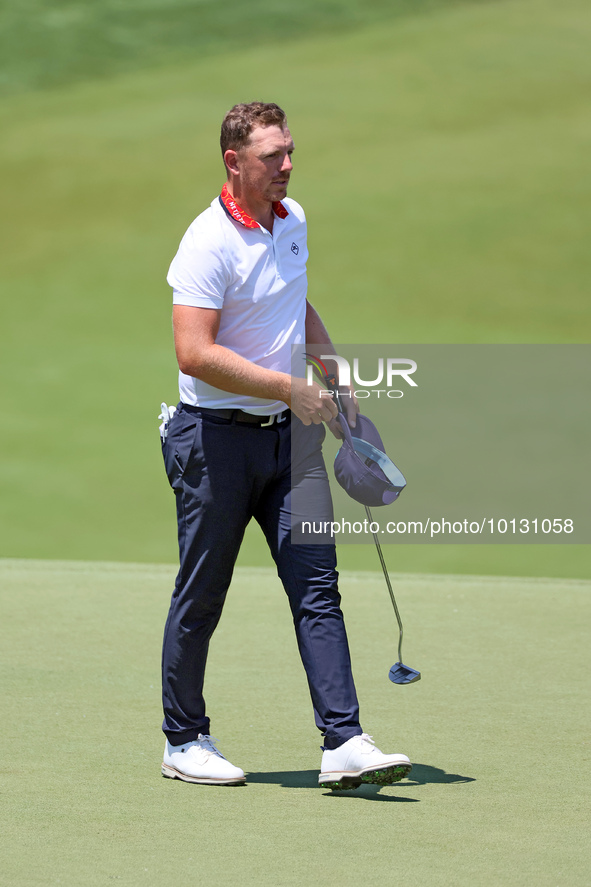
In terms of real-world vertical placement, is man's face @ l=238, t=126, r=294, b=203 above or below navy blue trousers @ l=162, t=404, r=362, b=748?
above

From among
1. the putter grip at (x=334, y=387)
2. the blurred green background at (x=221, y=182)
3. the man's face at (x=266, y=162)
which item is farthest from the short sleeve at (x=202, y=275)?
the blurred green background at (x=221, y=182)

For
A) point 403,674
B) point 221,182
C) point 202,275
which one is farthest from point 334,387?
point 221,182

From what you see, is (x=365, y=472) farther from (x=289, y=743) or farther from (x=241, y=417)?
(x=289, y=743)

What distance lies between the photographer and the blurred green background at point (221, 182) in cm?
823

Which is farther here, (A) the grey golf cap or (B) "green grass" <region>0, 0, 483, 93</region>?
(B) "green grass" <region>0, 0, 483, 93</region>

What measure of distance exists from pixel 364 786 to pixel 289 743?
37 centimetres

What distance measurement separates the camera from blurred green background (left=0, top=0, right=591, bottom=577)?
27.0 feet

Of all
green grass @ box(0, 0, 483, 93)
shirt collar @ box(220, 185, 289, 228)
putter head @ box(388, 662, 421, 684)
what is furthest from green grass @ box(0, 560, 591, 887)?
green grass @ box(0, 0, 483, 93)

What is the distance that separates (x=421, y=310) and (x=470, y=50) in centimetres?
511

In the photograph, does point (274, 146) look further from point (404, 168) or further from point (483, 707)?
point (404, 168)

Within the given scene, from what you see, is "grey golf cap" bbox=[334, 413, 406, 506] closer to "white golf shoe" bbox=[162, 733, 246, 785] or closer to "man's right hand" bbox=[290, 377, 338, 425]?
"man's right hand" bbox=[290, 377, 338, 425]

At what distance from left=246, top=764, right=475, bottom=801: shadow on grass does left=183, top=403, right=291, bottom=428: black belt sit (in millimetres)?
810

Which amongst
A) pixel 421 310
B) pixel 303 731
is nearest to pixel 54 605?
pixel 303 731

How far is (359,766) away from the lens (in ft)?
9.89
